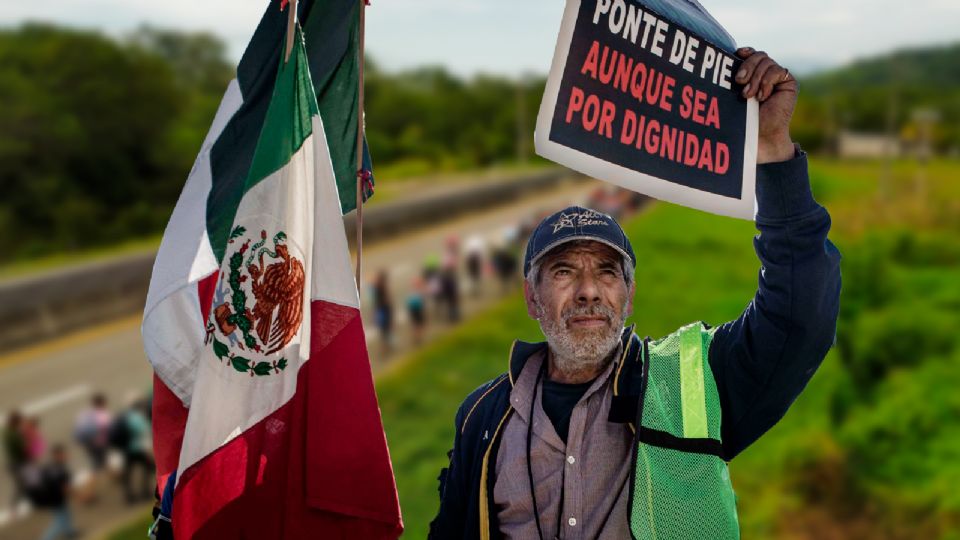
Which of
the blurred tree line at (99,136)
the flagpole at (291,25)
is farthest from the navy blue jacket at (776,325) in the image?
the blurred tree line at (99,136)

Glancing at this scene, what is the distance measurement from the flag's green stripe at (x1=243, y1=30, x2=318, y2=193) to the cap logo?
767 millimetres

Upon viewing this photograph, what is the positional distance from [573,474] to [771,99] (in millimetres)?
1013

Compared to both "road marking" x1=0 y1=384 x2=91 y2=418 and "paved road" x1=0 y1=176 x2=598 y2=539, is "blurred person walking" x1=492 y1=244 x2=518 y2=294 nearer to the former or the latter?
"paved road" x1=0 y1=176 x2=598 y2=539

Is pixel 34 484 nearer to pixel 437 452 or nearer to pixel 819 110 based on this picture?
pixel 437 452

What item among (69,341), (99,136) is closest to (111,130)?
(99,136)

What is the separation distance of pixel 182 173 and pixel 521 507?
40.4m

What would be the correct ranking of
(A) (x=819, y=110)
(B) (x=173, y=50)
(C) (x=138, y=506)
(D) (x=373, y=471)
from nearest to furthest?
(D) (x=373, y=471) < (C) (x=138, y=506) < (B) (x=173, y=50) < (A) (x=819, y=110)

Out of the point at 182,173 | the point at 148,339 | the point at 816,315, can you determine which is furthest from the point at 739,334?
the point at 182,173

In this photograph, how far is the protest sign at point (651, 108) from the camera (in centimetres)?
256

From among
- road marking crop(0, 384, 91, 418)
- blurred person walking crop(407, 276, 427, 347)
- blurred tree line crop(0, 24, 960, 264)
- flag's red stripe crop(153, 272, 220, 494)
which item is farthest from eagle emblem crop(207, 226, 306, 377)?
blurred tree line crop(0, 24, 960, 264)

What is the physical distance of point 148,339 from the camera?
322 cm

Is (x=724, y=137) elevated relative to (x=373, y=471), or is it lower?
elevated

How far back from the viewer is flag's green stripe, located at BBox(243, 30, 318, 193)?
294 centimetres

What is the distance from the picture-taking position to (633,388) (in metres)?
2.64
